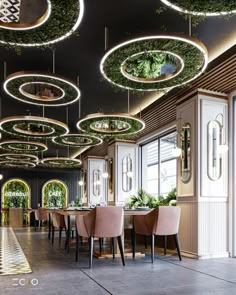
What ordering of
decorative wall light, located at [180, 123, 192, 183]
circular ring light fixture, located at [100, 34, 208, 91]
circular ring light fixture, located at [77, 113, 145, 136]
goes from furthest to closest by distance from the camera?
circular ring light fixture, located at [77, 113, 145, 136] < decorative wall light, located at [180, 123, 192, 183] < circular ring light fixture, located at [100, 34, 208, 91]

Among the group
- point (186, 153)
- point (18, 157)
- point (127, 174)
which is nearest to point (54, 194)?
point (18, 157)

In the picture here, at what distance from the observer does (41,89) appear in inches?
297

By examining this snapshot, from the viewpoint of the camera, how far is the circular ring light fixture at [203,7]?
11.5 ft

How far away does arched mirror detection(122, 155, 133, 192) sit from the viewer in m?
12.5

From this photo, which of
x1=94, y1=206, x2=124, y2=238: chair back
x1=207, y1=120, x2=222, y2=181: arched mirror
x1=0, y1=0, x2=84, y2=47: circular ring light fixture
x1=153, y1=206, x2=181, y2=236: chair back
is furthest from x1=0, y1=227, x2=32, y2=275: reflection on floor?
x1=207, y1=120, x2=222, y2=181: arched mirror

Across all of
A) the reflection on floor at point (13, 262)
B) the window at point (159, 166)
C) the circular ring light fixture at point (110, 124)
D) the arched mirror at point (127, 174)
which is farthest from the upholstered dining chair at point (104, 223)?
the arched mirror at point (127, 174)

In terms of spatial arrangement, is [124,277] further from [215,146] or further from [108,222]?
[215,146]

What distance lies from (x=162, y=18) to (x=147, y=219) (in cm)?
337

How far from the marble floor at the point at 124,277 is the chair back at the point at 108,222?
1.63ft

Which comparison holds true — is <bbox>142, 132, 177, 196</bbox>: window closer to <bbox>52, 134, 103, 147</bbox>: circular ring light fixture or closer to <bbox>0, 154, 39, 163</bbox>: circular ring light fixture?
<bbox>52, 134, 103, 147</bbox>: circular ring light fixture

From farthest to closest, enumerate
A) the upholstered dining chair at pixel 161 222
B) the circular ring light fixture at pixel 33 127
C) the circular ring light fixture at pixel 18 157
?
1. the circular ring light fixture at pixel 18 157
2. the circular ring light fixture at pixel 33 127
3. the upholstered dining chair at pixel 161 222

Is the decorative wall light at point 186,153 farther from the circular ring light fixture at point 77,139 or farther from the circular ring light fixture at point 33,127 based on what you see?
the circular ring light fixture at point 77,139

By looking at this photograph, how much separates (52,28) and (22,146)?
843 cm

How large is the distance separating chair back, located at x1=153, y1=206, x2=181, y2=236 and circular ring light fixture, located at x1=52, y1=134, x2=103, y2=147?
4.55 meters
